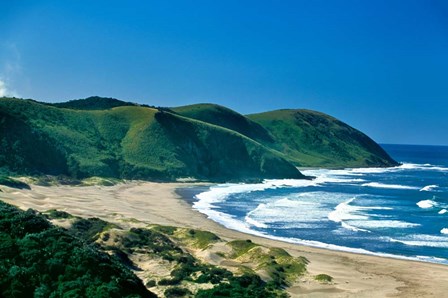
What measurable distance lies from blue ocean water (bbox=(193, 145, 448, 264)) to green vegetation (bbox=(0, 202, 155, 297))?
1195 inches

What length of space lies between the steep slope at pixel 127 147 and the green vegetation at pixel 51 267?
240 ft

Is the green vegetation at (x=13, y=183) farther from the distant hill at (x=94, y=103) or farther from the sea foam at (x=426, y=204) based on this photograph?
the distant hill at (x=94, y=103)

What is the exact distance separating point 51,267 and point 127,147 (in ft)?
349

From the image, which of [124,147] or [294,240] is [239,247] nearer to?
[294,240]

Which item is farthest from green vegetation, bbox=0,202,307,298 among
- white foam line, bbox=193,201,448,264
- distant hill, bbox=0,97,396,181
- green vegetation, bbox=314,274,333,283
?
distant hill, bbox=0,97,396,181

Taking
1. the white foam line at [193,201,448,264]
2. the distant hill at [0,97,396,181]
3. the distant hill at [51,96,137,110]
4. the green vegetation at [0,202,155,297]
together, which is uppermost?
the distant hill at [51,96,137,110]

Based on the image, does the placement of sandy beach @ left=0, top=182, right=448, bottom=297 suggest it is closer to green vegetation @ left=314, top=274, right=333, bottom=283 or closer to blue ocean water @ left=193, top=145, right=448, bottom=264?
green vegetation @ left=314, top=274, right=333, bottom=283

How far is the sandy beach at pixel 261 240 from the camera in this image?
33.2m

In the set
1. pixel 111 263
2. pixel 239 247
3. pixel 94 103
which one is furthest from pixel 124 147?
pixel 111 263

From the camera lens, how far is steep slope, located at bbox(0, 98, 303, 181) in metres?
101

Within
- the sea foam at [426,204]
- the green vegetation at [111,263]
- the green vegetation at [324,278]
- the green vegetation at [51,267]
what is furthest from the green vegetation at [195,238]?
the sea foam at [426,204]

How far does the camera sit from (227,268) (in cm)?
3531

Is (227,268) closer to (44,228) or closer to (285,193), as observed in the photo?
(44,228)

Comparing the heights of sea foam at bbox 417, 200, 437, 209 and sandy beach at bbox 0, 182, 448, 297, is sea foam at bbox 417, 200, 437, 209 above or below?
above
